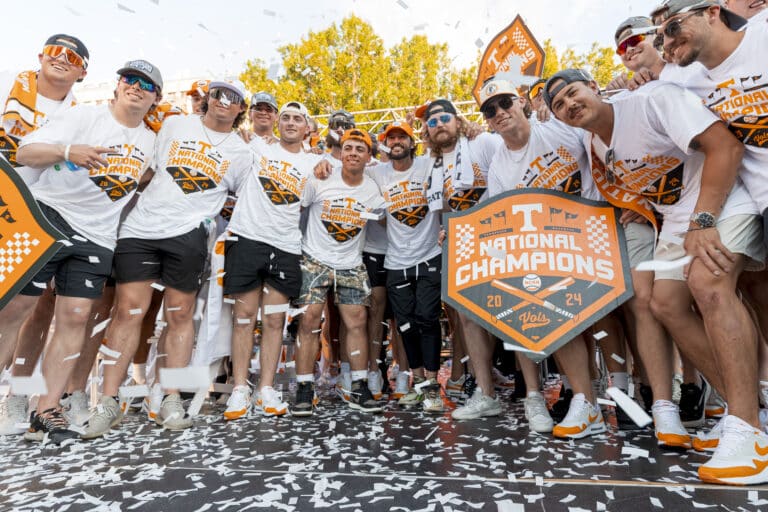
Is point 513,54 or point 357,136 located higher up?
point 513,54

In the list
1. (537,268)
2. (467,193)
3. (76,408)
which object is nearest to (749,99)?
(537,268)

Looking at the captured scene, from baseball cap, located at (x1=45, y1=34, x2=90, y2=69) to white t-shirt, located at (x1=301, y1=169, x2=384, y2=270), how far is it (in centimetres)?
163

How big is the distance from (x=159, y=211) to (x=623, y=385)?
9.77ft

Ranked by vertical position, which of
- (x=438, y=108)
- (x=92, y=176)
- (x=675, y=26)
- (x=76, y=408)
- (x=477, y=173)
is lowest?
(x=76, y=408)

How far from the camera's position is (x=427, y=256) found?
370 centimetres

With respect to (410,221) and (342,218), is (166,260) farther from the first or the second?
(410,221)

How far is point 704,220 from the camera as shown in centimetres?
→ 204

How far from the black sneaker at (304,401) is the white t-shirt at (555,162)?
6.29 feet

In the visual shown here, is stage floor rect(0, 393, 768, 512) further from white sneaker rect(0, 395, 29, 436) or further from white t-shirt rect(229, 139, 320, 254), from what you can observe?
white t-shirt rect(229, 139, 320, 254)

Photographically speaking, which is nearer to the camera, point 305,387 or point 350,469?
point 350,469

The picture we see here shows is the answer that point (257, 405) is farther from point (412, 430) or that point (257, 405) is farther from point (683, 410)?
point (683, 410)

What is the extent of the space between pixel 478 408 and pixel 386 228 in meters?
1.65

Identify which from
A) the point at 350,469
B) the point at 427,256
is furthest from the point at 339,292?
the point at 350,469

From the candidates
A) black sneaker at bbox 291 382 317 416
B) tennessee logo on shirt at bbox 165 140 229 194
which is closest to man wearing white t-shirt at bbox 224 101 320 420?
black sneaker at bbox 291 382 317 416
